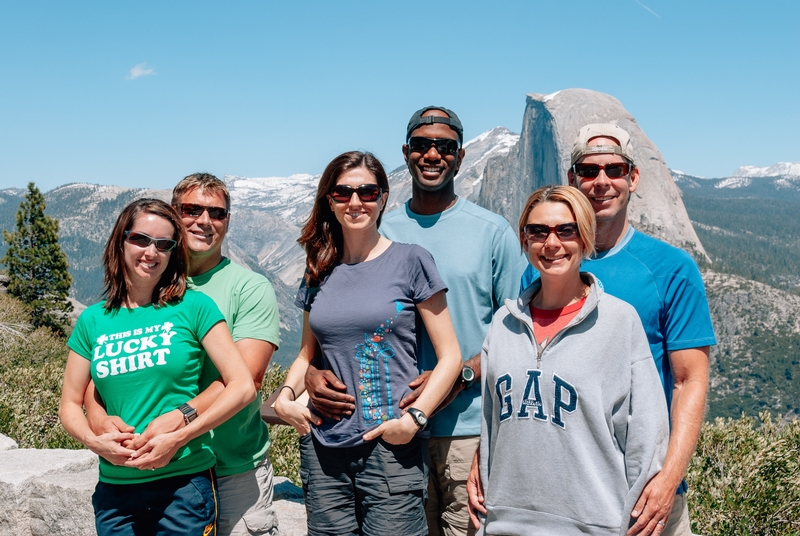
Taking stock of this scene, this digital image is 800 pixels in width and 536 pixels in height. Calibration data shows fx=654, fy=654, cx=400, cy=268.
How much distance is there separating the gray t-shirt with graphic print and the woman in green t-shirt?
0.56 m

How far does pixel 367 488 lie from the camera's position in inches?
149

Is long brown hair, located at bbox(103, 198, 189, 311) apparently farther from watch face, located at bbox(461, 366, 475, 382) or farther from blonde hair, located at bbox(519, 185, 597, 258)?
blonde hair, located at bbox(519, 185, 597, 258)

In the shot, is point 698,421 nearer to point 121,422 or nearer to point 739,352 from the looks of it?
point 121,422

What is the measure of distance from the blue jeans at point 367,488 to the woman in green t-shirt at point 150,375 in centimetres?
60

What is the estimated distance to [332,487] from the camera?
3.89 metres

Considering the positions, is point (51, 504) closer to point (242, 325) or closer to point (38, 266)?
point (242, 325)

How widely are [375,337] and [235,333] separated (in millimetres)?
1020

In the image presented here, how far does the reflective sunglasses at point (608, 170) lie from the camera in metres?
3.89

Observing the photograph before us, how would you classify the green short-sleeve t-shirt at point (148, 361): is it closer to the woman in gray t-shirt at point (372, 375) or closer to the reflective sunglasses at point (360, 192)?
the woman in gray t-shirt at point (372, 375)

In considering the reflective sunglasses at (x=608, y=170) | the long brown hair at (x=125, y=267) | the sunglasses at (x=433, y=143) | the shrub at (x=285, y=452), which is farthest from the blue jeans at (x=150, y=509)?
the shrub at (x=285, y=452)

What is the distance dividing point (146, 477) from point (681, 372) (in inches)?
119

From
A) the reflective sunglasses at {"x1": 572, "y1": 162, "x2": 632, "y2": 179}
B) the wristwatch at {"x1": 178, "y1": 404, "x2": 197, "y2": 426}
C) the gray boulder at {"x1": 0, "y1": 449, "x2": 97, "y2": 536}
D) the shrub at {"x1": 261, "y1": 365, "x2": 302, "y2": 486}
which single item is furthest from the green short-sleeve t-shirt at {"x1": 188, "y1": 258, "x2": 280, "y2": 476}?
the shrub at {"x1": 261, "y1": 365, "x2": 302, "y2": 486}

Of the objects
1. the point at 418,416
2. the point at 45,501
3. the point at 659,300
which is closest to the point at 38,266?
the point at 45,501

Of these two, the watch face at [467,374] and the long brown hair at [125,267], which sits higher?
the long brown hair at [125,267]
